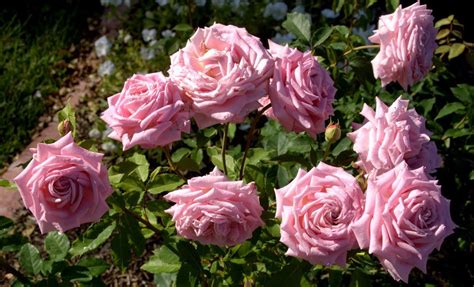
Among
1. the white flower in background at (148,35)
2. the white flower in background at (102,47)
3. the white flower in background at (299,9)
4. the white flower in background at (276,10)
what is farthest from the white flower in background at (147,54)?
the white flower in background at (299,9)

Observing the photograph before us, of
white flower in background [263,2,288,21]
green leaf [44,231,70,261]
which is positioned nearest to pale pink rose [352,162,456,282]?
green leaf [44,231,70,261]

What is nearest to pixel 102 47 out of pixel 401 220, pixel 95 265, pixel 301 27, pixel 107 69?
pixel 107 69

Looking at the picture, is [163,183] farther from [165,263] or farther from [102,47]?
[102,47]

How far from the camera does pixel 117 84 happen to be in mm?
3184

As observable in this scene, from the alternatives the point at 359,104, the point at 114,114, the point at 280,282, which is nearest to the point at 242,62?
the point at 114,114

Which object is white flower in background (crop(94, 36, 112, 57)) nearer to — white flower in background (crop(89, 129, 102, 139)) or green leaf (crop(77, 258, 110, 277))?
white flower in background (crop(89, 129, 102, 139))

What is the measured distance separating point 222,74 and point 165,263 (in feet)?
1.92

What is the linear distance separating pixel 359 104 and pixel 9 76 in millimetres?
1873

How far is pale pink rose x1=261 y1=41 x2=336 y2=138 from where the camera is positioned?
1158 mm

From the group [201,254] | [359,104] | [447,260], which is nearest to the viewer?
[201,254]

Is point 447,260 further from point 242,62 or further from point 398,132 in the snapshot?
point 242,62

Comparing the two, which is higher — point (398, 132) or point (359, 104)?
point (398, 132)

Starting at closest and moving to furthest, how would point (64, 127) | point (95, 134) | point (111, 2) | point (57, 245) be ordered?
point (64, 127)
point (57, 245)
point (95, 134)
point (111, 2)

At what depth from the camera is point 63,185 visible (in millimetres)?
1083
